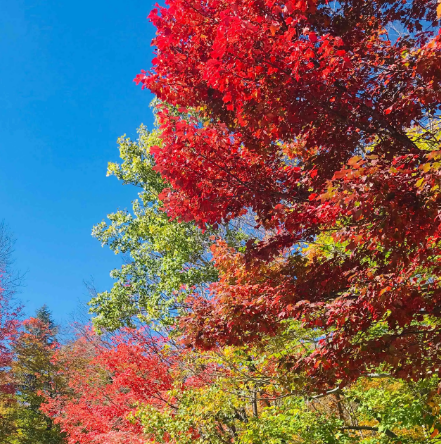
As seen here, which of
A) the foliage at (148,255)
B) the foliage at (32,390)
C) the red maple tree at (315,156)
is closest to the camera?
the red maple tree at (315,156)

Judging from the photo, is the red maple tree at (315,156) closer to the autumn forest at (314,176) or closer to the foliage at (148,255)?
the autumn forest at (314,176)

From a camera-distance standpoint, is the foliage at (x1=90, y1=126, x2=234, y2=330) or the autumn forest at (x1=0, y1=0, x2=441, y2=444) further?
the foliage at (x1=90, y1=126, x2=234, y2=330)

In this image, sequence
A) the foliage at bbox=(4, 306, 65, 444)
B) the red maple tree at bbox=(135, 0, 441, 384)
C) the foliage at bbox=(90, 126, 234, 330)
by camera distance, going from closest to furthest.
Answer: the red maple tree at bbox=(135, 0, 441, 384) < the foliage at bbox=(90, 126, 234, 330) < the foliage at bbox=(4, 306, 65, 444)

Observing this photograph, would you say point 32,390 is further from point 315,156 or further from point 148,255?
point 315,156

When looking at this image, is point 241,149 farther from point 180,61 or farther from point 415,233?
point 415,233

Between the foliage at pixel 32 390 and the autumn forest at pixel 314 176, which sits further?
the foliage at pixel 32 390

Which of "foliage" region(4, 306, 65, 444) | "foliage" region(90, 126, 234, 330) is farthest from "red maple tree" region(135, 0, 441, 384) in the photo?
"foliage" region(4, 306, 65, 444)

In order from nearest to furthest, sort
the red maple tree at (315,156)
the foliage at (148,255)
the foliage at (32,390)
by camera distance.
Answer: the red maple tree at (315,156) < the foliage at (148,255) < the foliage at (32,390)

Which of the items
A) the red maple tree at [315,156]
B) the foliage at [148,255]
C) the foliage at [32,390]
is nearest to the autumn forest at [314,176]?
the red maple tree at [315,156]

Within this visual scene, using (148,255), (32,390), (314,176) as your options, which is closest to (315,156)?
(314,176)

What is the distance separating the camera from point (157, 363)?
9656mm

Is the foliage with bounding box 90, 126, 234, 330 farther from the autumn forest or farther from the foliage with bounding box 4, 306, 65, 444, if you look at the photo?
the foliage with bounding box 4, 306, 65, 444

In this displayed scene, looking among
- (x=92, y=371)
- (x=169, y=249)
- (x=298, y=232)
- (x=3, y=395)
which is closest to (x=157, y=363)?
(x=169, y=249)

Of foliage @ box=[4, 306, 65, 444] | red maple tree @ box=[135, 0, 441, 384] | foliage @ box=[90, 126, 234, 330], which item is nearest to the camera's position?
red maple tree @ box=[135, 0, 441, 384]
